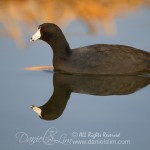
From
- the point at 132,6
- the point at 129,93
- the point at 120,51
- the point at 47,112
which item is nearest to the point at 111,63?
the point at 120,51

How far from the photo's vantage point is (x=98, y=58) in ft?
37.4

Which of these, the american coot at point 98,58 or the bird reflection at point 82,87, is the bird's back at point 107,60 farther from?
the bird reflection at point 82,87

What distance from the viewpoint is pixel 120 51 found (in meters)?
11.5

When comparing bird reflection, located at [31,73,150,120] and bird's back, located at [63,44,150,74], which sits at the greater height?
bird's back, located at [63,44,150,74]

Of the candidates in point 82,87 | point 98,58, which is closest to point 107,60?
point 98,58

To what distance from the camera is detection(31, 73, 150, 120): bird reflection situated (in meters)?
9.87

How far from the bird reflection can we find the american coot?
141 millimetres

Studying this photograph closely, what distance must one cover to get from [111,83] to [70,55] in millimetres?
906

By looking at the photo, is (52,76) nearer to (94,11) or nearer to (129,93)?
(129,93)

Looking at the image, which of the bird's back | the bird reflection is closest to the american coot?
the bird's back

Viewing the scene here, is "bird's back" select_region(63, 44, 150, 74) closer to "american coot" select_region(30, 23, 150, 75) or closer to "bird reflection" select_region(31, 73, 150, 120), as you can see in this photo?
"american coot" select_region(30, 23, 150, 75)

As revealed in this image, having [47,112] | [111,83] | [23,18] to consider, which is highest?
[23,18]

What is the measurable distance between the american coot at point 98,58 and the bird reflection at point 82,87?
14 centimetres

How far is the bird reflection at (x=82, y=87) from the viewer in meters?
9.87
